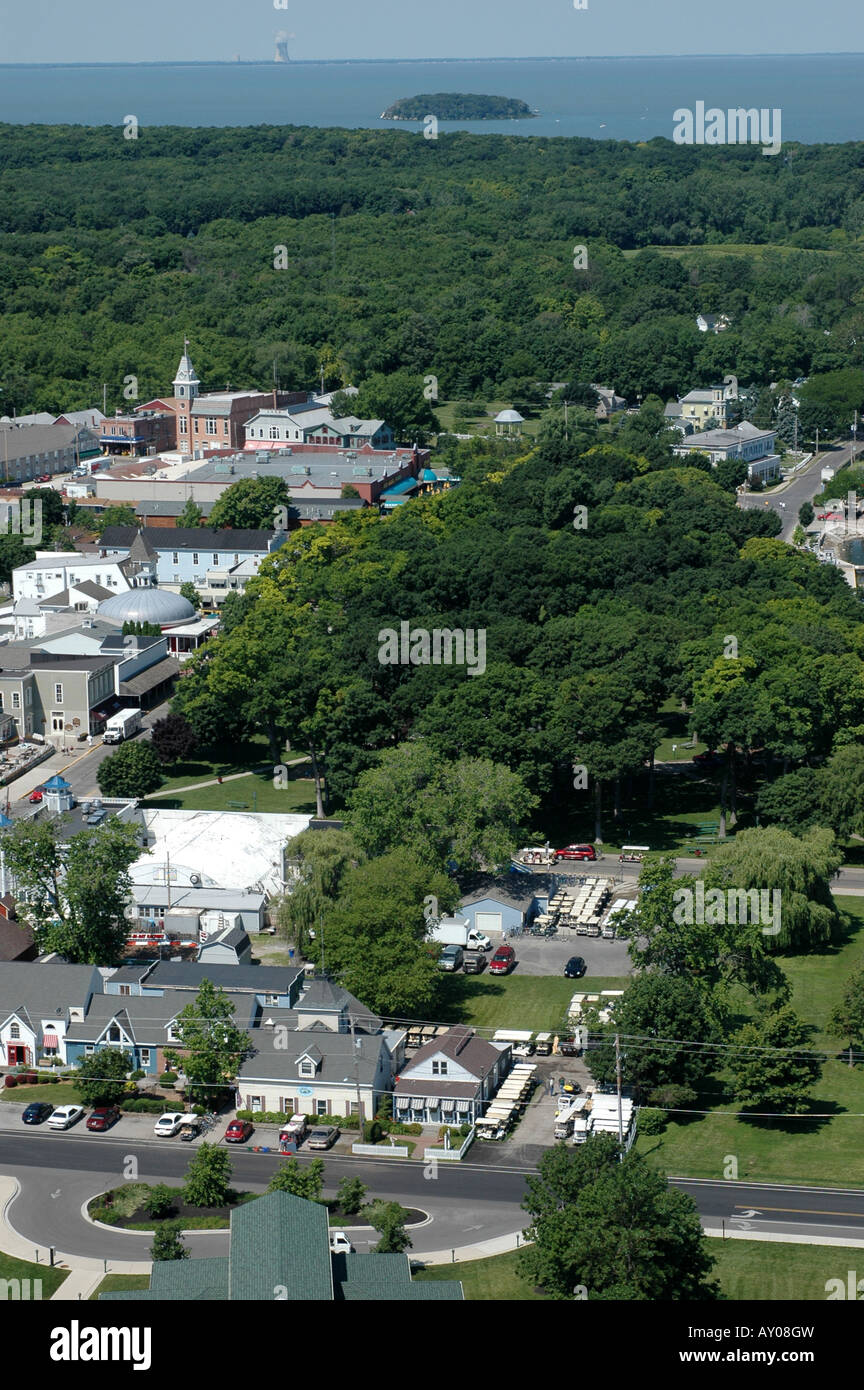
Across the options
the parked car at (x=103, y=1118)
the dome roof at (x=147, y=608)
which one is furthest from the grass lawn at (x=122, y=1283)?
the dome roof at (x=147, y=608)

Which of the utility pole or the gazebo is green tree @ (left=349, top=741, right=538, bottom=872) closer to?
the utility pole

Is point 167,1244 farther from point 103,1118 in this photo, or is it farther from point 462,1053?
point 462,1053

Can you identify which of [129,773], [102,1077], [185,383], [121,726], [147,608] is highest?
[185,383]

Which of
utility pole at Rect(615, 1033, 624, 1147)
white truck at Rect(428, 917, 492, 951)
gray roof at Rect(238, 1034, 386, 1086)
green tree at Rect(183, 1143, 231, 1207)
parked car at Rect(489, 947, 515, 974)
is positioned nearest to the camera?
green tree at Rect(183, 1143, 231, 1207)

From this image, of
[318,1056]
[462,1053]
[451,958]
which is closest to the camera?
[318,1056]

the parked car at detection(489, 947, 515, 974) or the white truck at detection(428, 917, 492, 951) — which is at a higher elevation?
the white truck at detection(428, 917, 492, 951)

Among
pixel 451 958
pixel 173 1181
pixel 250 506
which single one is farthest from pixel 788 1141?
pixel 250 506

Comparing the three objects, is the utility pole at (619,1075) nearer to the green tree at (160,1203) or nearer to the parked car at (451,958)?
the parked car at (451,958)

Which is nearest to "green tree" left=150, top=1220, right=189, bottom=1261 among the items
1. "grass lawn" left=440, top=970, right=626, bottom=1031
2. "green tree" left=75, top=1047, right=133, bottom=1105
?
"green tree" left=75, top=1047, right=133, bottom=1105
